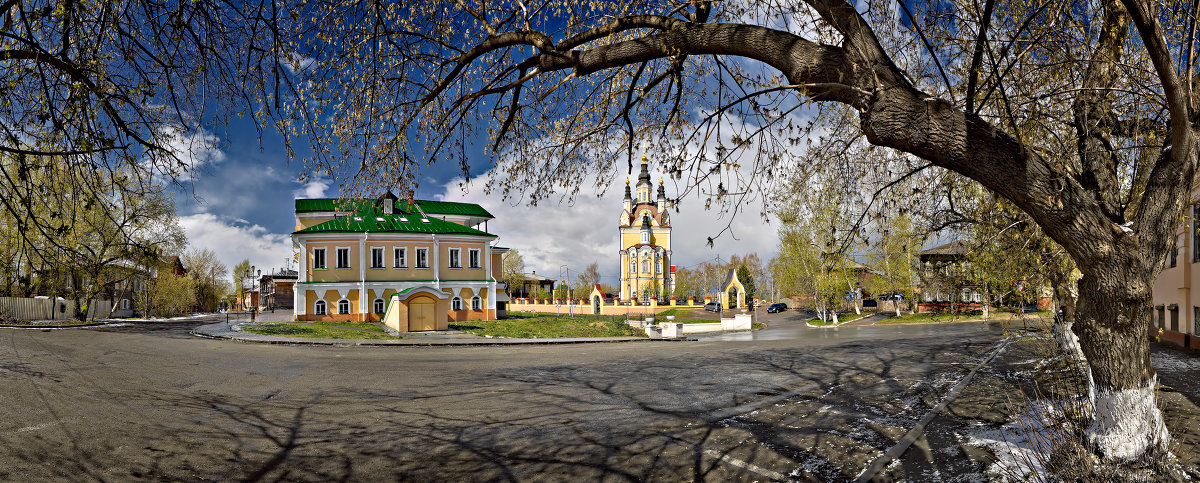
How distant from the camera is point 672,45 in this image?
5.22m

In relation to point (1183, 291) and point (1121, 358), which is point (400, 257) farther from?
point (1121, 358)

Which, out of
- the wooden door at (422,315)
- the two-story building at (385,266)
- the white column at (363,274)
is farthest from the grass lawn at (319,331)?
the white column at (363,274)

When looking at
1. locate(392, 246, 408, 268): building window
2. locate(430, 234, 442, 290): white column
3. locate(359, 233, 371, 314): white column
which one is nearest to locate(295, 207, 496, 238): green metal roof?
locate(430, 234, 442, 290): white column

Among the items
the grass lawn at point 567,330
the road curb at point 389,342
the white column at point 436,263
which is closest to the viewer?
the road curb at point 389,342

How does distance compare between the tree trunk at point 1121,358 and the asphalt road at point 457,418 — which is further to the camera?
the asphalt road at point 457,418

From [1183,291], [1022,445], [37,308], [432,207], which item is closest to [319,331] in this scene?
[432,207]

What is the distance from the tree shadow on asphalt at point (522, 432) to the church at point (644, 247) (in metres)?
77.2

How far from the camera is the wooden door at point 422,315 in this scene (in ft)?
97.3

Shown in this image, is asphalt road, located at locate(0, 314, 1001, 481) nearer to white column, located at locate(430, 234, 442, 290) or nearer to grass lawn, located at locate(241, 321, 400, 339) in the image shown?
grass lawn, located at locate(241, 321, 400, 339)

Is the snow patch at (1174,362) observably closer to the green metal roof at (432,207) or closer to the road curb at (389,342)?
the road curb at (389,342)

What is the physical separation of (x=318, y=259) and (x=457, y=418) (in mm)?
31652

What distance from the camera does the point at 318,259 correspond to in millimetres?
36312

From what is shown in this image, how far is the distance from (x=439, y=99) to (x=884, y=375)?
10869mm

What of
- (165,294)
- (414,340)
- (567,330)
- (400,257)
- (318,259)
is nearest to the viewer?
(414,340)
